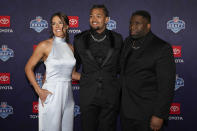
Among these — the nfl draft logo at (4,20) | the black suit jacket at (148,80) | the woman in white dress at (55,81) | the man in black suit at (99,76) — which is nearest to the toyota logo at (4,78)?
the nfl draft logo at (4,20)

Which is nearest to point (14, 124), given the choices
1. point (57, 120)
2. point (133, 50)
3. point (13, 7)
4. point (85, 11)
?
point (57, 120)

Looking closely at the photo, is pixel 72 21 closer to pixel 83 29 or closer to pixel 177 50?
pixel 83 29

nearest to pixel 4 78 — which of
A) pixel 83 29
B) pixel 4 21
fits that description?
pixel 4 21

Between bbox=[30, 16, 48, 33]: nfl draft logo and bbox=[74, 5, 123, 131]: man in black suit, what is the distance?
49.6 inches

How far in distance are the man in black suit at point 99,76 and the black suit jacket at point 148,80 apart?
163 millimetres

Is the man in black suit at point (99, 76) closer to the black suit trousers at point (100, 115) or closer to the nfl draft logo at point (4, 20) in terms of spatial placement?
the black suit trousers at point (100, 115)

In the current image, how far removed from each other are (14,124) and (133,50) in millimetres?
2710

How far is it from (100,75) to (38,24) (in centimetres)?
176

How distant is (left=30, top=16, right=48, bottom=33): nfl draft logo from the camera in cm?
332

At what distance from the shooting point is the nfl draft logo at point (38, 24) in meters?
3.32

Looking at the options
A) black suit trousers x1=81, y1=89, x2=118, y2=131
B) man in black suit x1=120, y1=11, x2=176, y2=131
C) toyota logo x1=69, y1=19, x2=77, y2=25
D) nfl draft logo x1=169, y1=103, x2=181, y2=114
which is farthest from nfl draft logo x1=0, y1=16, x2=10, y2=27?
nfl draft logo x1=169, y1=103, x2=181, y2=114

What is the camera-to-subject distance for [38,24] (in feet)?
10.9

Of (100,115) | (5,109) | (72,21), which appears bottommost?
(5,109)

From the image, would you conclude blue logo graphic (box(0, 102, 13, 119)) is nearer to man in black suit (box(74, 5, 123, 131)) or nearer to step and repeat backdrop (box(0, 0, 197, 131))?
step and repeat backdrop (box(0, 0, 197, 131))
